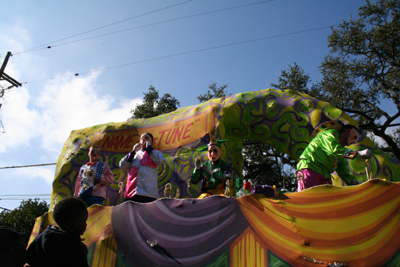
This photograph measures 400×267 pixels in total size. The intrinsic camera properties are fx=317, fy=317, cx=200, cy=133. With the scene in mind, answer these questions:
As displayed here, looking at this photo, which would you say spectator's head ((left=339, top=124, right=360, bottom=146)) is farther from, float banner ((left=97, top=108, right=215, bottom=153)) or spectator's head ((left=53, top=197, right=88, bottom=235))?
float banner ((left=97, top=108, right=215, bottom=153))

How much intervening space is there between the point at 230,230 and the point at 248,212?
20 centimetres

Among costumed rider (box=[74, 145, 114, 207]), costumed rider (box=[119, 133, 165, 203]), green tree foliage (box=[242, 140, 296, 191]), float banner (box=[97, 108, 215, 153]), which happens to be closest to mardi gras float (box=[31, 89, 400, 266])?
costumed rider (box=[74, 145, 114, 207])

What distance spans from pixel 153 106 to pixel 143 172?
479 inches

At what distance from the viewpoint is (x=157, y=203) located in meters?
2.78

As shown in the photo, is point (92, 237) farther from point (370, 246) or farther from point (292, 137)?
point (292, 137)

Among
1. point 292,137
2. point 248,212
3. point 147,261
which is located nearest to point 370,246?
point 248,212

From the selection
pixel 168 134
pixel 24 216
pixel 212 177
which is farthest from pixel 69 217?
pixel 24 216

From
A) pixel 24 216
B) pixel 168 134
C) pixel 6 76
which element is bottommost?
pixel 24 216

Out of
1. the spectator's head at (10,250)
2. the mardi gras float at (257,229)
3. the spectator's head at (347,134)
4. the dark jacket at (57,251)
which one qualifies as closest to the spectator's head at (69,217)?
the dark jacket at (57,251)

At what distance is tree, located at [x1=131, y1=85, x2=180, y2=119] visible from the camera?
15.7 metres

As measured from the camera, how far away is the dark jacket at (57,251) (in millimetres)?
1665

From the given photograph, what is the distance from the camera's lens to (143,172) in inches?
166

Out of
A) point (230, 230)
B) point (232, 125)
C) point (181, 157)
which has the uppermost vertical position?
point (232, 125)

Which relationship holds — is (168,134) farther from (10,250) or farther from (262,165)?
(262,165)
